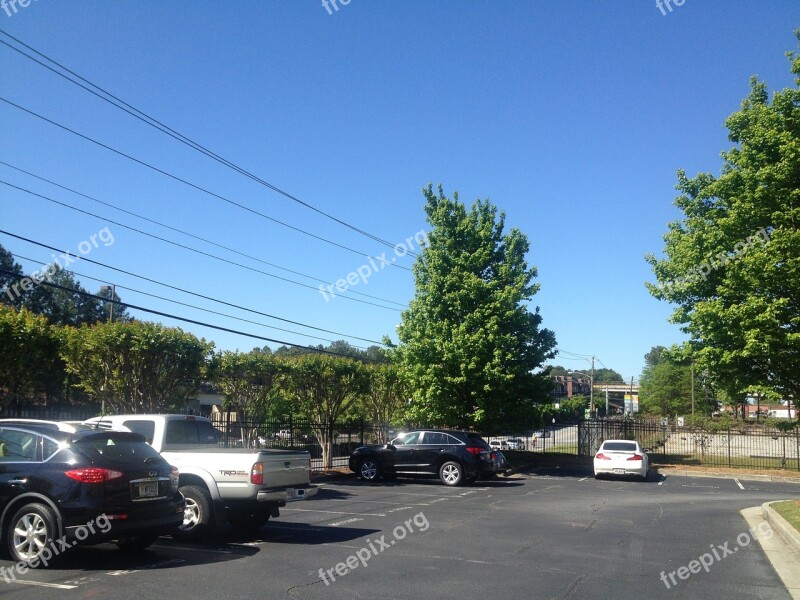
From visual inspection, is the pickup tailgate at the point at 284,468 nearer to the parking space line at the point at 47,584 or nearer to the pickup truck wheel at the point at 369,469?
the parking space line at the point at 47,584

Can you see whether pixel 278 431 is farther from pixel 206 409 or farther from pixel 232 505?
pixel 206 409

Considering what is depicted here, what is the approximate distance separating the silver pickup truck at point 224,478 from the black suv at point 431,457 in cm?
1027

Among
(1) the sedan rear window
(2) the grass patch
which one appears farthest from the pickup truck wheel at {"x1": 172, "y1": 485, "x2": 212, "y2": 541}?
(1) the sedan rear window

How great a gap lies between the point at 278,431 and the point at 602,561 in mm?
17808

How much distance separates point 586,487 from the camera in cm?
2194

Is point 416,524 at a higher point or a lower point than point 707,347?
lower

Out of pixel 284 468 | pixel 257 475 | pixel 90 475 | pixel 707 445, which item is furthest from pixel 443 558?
pixel 707 445

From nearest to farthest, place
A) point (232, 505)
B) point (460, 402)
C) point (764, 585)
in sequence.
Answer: point (764, 585) → point (232, 505) → point (460, 402)

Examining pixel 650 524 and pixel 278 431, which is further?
pixel 278 431

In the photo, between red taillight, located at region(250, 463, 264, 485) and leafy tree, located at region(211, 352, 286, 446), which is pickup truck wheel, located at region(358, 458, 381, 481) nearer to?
leafy tree, located at region(211, 352, 286, 446)

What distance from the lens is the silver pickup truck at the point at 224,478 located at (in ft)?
34.8

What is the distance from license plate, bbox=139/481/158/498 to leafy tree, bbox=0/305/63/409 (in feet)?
32.7

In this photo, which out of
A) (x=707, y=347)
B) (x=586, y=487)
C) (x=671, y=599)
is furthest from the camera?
(x=586, y=487)

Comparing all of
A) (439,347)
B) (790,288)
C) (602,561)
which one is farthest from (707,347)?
(602,561)
